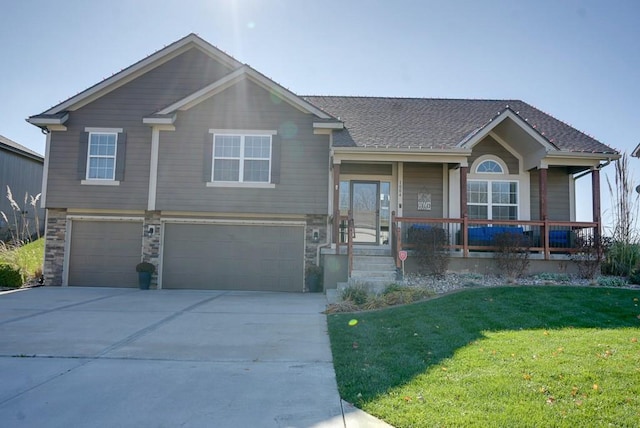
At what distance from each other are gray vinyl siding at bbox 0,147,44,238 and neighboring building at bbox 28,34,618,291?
27.4 feet

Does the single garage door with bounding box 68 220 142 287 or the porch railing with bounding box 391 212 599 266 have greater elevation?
the porch railing with bounding box 391 212 599 266

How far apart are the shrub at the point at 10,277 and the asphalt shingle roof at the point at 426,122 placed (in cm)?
1037

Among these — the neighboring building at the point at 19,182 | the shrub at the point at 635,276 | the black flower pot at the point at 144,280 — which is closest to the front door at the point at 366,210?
the black flower pot at the point at 144,280

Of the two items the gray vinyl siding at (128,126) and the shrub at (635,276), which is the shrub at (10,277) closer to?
the gray vinyl siding at (128,126)

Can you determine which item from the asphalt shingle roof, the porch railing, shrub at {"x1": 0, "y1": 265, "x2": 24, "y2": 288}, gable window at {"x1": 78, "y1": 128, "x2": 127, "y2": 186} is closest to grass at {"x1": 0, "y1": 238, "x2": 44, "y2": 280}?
shrub at {"x1": 0, "y1": 265, "x2": 24, "y2": 288}

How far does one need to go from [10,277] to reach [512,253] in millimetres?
14390

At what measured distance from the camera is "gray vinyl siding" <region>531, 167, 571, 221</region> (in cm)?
1370

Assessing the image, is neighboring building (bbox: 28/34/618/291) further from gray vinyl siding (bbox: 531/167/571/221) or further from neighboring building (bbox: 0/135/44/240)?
neighboring building (bbox: 0/135/44/240)

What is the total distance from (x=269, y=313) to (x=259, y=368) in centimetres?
382

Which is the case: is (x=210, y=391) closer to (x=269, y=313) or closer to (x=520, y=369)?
(x=520, y=369)

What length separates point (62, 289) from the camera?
12.7 meters

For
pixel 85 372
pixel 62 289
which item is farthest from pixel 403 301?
pixel 62 289

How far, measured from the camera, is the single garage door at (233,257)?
13.5m

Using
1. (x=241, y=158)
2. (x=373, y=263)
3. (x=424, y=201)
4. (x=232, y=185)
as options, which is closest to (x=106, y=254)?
(x=232, y=185)
